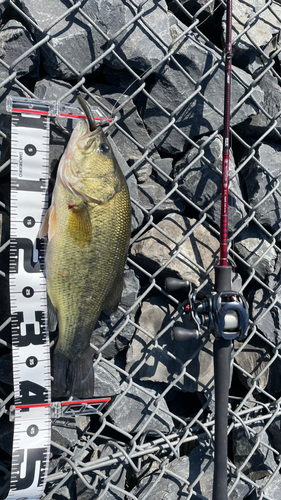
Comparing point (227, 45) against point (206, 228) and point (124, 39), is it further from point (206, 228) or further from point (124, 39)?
point (206, 228)

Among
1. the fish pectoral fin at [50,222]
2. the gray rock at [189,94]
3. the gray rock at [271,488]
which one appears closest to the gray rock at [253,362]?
the gray rock at [271,488]

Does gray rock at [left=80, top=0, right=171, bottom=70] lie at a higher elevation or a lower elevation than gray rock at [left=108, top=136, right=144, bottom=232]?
higher

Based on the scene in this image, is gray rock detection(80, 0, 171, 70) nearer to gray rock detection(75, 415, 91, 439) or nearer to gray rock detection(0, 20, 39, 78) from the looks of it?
gray rock detection(0, 20, 39, 78)

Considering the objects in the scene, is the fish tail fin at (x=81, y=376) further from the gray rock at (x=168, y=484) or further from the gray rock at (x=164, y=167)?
the gray rock at (x=164, y=167)

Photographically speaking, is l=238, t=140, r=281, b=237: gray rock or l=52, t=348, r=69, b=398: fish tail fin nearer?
l=52, t=348, r=69, b=398: fish tail fin

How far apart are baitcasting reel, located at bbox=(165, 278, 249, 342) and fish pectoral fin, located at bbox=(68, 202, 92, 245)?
0.58 meters

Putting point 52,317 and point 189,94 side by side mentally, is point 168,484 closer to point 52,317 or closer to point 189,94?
point 52,317

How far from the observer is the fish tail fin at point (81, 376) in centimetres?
171

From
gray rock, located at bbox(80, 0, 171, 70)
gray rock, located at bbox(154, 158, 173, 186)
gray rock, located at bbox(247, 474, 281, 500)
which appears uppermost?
gray rock, located at bbox(80, 0, 171, 70)

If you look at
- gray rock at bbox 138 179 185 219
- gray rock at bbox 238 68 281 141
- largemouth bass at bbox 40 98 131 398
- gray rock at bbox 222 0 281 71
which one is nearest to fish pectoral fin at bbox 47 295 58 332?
largemouth bass at bbox 40 98 131 398

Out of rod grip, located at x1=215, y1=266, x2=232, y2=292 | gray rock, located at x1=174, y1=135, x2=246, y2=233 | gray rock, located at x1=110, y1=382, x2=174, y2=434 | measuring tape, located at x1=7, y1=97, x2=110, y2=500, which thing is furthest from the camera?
gray rock, located at x1=174, y1=135, x2=246, y2=233

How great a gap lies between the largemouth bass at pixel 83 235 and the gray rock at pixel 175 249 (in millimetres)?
394

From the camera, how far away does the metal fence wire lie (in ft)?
5.98

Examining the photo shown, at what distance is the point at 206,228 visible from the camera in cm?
227
